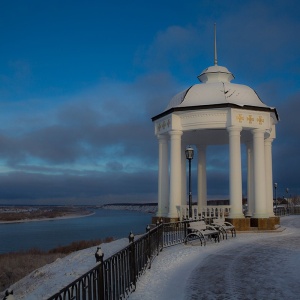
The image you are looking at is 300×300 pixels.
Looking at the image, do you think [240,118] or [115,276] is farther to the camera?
[240,118]

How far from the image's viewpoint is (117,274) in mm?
6754

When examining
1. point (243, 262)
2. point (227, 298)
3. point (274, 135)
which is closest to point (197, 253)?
point (243, 262)

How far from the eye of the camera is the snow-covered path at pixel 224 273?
23.4 feet

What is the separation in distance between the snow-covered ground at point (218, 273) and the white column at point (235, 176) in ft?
11.7

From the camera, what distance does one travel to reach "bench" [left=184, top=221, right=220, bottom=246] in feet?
44.4

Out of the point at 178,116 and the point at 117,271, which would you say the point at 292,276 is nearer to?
the point at 117,271

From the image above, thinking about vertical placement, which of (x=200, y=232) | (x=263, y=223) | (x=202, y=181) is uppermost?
(x=202, y=181)

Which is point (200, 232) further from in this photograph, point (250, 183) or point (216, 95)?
point (250, 183)

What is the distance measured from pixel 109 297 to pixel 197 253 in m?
5.89

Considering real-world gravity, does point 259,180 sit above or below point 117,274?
above

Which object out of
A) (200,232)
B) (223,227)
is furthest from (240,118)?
(200,232)

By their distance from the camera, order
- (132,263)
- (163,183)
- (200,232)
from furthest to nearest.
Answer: (163,183)
(200,232)
(132,263)

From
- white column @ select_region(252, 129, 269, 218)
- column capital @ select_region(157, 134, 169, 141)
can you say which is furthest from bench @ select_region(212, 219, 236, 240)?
column capital @ select_region(157, 134, 169, 141)

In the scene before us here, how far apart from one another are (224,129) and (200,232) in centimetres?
704
